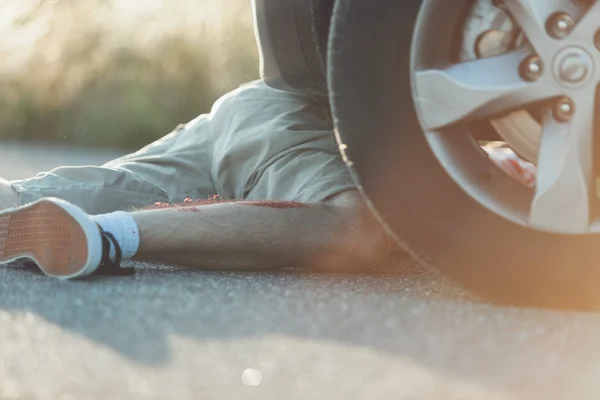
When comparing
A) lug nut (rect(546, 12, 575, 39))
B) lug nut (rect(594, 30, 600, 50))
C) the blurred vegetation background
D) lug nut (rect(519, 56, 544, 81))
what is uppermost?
lug nut (rect(546, 12, 575, 39))

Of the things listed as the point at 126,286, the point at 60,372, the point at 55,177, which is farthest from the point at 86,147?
the point at 60,372

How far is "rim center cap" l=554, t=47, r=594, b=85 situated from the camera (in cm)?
235

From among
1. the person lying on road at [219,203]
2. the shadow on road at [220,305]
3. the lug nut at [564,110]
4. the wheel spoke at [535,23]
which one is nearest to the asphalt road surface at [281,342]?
the shadow on road at [220,305]

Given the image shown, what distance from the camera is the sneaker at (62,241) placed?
280cm

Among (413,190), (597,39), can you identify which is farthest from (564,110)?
(413,190)

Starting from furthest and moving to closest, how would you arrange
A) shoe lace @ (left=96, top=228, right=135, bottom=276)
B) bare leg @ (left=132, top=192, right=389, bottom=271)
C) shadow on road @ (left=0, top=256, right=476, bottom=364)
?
bare leg @ (left=132, top=192, right=389, bottom=271), shoe lace @ (left=96, top=228, right=135, bottom=276), shadow on road @ (left=0, top=256, right=476, bottom=364)

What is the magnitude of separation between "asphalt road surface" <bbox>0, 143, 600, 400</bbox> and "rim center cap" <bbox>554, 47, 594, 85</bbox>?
0.57m

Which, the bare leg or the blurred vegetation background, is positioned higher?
the bare leg

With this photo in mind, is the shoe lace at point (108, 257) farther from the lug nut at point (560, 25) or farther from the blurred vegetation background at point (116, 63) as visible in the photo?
the blurred vegetation background at point (116, 63)

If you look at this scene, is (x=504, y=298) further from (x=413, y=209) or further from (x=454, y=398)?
(x=454, y=398)

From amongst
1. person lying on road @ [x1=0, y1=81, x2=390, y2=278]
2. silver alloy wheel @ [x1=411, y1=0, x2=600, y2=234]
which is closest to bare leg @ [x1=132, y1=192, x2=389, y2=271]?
person lying on road @ [x1=0, y1=81, x2=390, y2=278]

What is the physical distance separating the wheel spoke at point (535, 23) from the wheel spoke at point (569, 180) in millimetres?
145

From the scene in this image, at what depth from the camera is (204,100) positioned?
1393 cm

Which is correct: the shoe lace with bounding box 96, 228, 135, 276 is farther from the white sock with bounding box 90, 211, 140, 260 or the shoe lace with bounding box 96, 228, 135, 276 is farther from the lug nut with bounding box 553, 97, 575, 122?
the lug nut with bounding box 553, 97, 575, 122
